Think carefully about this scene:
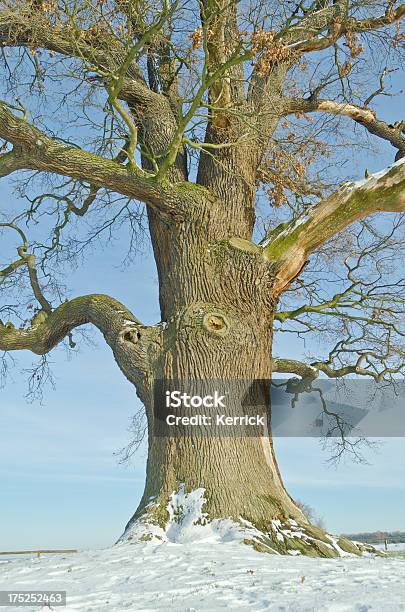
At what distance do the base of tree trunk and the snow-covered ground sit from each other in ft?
0.63

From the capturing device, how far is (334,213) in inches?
295

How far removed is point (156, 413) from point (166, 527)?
122cm

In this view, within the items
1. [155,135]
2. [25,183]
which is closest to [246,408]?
[155,135]

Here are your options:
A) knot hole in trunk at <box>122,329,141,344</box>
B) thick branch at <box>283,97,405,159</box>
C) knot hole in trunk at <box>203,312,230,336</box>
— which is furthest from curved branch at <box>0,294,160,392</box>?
thick branch at <box>283,97,405,159</box>

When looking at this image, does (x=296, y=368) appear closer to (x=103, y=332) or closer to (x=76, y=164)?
(x=103, y=332)

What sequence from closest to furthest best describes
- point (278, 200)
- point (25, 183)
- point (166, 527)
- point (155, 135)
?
1. point (166, 527)
2. point (155, 135)
3. point (278, 200)
4. point (25, 183)

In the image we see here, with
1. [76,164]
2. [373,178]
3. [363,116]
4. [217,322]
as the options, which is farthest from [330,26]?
[217,322]

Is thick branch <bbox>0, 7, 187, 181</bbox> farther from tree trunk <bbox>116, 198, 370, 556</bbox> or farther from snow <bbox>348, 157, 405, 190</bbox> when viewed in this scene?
snow <bbox>348, 157, 405, 190</bbox>

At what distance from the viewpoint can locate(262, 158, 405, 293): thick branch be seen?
7.43m

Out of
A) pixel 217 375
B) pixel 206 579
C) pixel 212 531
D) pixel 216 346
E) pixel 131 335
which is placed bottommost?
pixel 206 579

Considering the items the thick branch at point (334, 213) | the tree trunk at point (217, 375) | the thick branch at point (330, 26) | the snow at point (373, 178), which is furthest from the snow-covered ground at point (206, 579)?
the thick branch at point (330, 26)

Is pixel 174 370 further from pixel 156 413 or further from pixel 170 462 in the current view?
pixel 170 462

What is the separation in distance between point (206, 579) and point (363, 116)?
788cm

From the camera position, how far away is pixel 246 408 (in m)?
6.83
